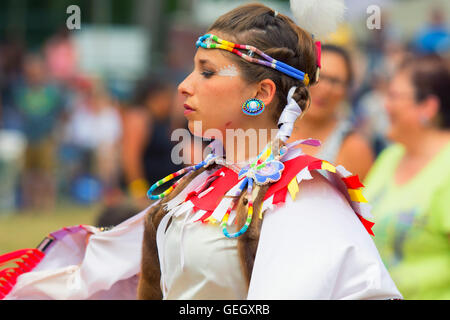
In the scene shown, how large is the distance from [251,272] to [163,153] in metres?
5.23

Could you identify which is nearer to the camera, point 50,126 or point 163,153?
point 163,153

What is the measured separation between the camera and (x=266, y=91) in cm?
215

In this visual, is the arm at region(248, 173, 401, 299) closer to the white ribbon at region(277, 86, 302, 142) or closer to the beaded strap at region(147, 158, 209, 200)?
the white ribbon at region(277, 86, 302, 142)

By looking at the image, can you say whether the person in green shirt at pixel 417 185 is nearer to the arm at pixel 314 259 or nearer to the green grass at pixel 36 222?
the arm at pixel 314 259

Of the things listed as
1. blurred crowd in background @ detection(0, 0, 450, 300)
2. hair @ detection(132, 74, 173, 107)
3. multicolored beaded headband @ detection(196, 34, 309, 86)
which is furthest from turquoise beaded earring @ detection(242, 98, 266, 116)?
hair @ detection(132, 74, 173, 107)

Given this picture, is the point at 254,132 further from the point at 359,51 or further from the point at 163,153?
the point at 359,51

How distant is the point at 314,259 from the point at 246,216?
0.80 feet

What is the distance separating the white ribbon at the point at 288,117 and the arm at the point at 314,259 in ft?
0.77

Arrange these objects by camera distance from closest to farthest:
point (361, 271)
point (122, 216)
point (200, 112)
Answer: point (361, 271), point (200, 112), point (122, 216)

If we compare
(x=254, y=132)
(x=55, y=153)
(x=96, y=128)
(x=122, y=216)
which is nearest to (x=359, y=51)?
(x=96, y=128)

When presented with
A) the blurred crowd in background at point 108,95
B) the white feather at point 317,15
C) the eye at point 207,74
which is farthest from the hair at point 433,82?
the blurred crowd in background at point 108,95

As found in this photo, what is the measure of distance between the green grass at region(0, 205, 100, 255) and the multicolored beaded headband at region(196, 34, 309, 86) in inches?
200

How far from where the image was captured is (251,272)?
1958mm

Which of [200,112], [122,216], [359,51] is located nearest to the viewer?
[200,112]
